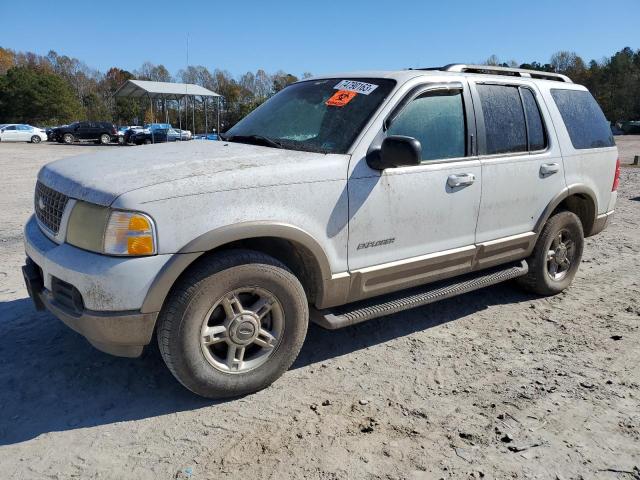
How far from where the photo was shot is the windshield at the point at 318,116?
356 centimetres

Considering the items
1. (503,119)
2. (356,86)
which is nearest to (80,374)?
(356,86)

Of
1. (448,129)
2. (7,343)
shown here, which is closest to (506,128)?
(448,129)

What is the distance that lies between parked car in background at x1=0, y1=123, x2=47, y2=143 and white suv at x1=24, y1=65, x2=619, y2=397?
40.9 metres

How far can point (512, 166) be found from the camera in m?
4.25

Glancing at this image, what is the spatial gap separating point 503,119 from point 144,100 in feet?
192

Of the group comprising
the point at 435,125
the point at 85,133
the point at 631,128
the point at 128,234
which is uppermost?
the point at 631,128

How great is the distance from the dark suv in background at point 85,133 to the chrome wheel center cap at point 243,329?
3967 cm

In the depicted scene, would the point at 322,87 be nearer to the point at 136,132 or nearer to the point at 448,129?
the point at 448,129

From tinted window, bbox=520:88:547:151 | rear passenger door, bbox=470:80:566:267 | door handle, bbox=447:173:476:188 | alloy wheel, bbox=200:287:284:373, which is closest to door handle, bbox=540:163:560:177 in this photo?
rear passenger door, bbox=470:80:566:267

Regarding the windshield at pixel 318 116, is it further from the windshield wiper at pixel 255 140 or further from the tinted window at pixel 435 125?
the tinted window at pixel 435 125

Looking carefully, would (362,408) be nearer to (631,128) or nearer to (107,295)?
(107,295)

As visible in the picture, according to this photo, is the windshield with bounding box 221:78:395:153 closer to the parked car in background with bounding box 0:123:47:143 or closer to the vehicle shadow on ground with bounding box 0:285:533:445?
the vehicle shadow on ground with bounding box 0:285:533:445

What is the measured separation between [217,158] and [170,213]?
0.61 metres

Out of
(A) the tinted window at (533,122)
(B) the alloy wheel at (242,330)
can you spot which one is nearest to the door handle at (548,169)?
(A) the tinted window at (533,122)
